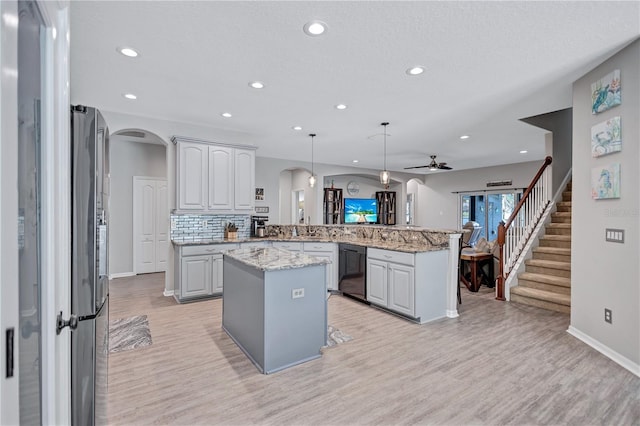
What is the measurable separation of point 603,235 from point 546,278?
1.94 meters

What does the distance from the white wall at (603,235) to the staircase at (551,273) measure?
1003 mm

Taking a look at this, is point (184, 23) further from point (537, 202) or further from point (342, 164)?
point (342, 164)

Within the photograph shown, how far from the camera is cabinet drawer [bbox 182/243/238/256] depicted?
14.3 ft

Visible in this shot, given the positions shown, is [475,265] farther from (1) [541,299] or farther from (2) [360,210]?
(2) [360,210]

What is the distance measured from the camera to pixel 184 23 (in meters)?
2.18

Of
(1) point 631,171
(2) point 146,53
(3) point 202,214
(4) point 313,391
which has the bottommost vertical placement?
(4) point 313,391

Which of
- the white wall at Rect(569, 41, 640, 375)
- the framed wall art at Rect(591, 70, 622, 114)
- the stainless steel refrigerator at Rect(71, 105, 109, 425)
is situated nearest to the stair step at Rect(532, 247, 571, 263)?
the white wall at Rect(569, 41, 640, 375)

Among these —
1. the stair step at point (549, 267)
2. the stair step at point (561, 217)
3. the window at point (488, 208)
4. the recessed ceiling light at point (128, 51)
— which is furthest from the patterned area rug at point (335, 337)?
the window at point (488, 208)

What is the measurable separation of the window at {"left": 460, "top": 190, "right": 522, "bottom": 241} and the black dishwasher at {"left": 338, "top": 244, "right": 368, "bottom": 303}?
6.50 m

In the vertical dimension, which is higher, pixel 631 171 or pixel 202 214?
pixel 631 171

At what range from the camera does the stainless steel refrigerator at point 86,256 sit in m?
1.44

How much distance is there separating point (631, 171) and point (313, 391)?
3.07 m

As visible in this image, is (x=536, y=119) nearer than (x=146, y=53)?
No

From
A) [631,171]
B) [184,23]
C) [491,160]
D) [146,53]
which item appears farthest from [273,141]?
[491,160]
